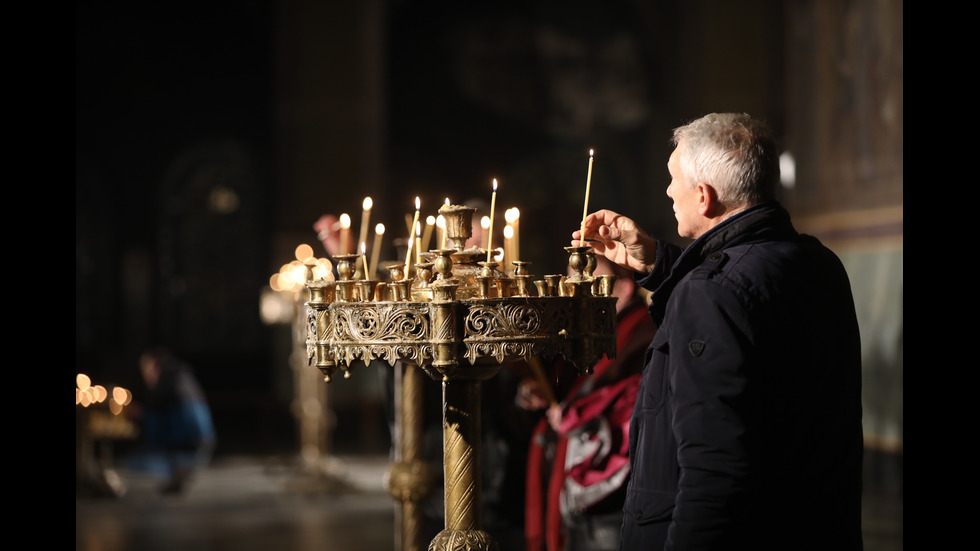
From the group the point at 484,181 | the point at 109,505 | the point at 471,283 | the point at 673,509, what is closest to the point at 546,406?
the point at 471,283

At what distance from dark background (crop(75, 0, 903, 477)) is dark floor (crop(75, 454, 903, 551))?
310cm

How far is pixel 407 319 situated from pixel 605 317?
0.39m

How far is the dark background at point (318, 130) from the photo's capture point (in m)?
15.6

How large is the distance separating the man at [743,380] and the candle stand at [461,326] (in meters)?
0.16

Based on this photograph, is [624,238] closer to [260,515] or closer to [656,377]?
[656,377]

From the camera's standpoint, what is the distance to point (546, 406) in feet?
13.7

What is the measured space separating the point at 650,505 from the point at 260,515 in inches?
314

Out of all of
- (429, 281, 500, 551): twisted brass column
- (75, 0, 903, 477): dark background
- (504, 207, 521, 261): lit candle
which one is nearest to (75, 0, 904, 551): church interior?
(75, 0, 903, 477): dark background

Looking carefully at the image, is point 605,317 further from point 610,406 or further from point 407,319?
point 610,406

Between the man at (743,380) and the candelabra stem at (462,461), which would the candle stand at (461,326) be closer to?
the candelabra stem at (462,461)

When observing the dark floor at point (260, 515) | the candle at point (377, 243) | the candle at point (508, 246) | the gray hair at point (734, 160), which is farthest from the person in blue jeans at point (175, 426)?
the gray hair at point (734, 160)

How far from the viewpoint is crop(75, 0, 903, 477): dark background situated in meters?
15.6

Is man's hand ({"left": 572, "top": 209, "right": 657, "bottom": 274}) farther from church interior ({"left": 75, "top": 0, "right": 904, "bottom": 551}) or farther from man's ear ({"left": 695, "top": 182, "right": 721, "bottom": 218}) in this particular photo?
church interior ({"left": 75, "top": 0, "right": 904, "bottom": 551})

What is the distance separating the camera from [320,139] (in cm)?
Result: 1555
